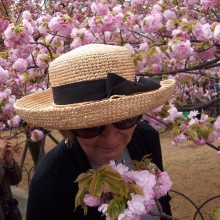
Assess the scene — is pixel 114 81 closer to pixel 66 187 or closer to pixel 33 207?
pixel 66 187

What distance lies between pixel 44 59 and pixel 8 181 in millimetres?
1177

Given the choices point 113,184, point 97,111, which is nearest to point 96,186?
point 113,184

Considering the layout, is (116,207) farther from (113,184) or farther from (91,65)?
(91,65)

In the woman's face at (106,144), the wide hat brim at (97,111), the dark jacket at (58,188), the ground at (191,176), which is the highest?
the wide hat brim at (97,111)

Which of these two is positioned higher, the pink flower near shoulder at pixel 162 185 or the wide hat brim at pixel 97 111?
the wide hat brim at pixel 97 111

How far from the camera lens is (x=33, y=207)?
1.41 meters

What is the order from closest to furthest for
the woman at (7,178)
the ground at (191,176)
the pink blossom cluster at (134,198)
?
the pink blossom cluster at (134,198), the woman at (7,178), the ground at (191,176)

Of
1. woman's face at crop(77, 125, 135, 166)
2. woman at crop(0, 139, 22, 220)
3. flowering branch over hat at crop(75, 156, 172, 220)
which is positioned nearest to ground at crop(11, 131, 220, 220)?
woman at crop(0, 139, 22, 220)

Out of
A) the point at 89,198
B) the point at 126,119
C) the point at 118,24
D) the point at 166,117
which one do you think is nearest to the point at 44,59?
the point at 118,24

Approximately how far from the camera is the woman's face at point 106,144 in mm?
1284

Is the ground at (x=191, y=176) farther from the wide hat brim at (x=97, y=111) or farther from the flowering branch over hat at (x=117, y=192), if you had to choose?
the flowering branch over hat at (x=117, y=192)

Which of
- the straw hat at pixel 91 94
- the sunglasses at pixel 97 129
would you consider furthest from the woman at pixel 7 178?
the sunglasses at pixel 97 129

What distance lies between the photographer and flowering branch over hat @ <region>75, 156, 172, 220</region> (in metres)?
0.96

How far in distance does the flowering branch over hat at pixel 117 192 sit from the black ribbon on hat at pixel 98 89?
0.28 m
